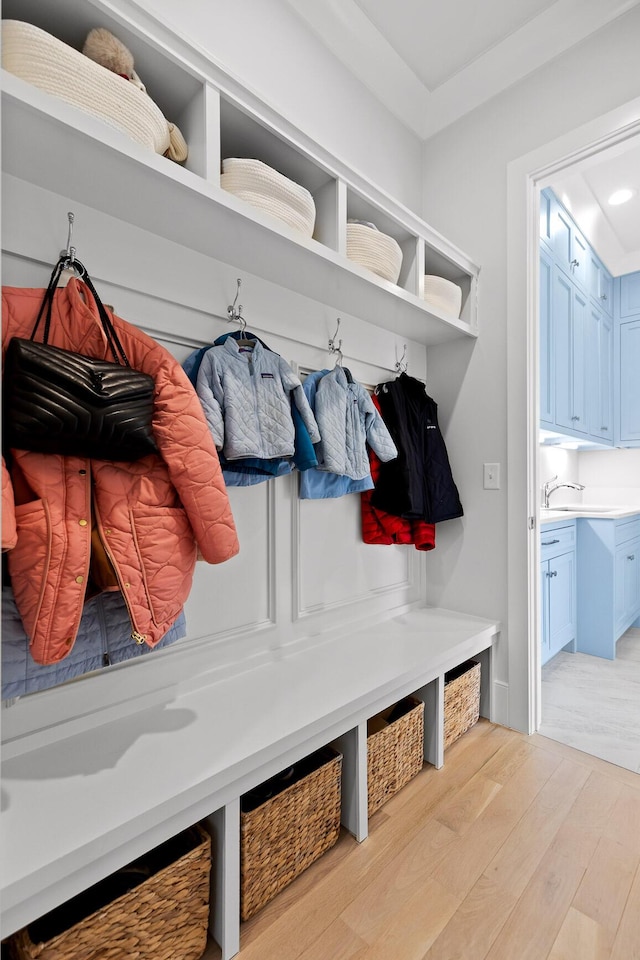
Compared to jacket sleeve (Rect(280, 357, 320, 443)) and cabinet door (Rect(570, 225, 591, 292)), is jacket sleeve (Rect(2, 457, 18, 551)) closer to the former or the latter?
jacket sleeve (Rect(280, 357, 320, 443))

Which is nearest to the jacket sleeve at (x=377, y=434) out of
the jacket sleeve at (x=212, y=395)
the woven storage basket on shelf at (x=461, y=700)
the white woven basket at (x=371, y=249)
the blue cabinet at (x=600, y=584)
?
the white woven basket at (x=371, y=249)

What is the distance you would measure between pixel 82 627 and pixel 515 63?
2624 millimetres

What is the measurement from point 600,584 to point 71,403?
119 inches

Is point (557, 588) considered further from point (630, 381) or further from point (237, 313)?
point (237, 313)

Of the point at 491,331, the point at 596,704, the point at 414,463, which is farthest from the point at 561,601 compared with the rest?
the point at 491,331

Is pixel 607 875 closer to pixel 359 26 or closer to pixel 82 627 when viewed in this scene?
pixel 82 627

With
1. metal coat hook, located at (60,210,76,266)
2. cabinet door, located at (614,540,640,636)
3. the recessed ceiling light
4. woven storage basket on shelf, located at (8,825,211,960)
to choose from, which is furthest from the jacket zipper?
the recessed ceiling light

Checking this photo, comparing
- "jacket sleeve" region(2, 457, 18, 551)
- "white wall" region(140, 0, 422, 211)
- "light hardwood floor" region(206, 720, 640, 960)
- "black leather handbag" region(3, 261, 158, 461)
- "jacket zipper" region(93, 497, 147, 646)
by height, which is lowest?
"light hardwood floor" region(206, 720, 640, 960)

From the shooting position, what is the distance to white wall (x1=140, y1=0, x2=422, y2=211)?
58.9 inches

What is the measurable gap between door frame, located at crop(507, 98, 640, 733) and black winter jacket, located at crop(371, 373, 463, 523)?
28cm

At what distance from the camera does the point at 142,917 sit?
963 mm

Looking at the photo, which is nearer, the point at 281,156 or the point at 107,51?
the point at 107,51

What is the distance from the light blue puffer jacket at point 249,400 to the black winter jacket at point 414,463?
0.57 m

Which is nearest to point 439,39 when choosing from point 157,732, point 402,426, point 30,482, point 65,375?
point 402,426
